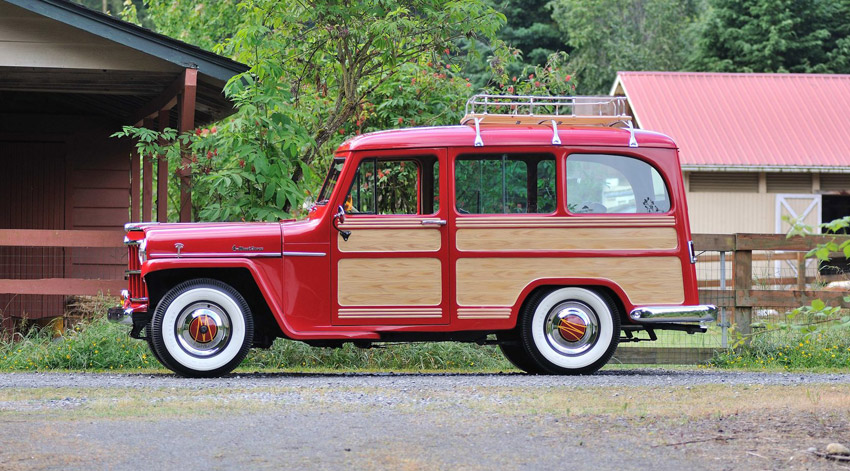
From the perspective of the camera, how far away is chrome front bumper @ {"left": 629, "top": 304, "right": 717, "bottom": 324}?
9.49 metres

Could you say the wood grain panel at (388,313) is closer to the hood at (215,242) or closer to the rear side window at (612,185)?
the hood at (215,242)

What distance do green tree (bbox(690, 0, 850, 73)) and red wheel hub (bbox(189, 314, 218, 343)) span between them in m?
30.4

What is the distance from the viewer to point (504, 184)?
31.4 ft

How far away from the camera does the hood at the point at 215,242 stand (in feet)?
30.0

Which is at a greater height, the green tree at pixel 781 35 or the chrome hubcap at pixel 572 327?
the green tree at pixel 781 35

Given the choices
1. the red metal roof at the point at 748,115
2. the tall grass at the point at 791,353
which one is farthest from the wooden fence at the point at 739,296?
the red metal roof at the point at 748,115

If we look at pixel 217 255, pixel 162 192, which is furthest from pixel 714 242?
pixel 162 192

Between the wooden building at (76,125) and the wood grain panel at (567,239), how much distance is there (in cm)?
383

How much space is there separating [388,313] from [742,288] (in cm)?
398

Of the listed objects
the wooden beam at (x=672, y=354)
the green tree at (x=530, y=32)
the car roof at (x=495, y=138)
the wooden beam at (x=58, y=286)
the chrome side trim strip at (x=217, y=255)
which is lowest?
the wooden beam at (x=672, y=354)

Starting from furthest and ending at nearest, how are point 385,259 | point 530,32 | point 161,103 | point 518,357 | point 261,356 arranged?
1. point 530,32
2. point 161,103
3. point 261,356
4. point 518,357
5. point 385,259

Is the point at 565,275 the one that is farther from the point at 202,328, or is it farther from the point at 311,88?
the point at 311,88

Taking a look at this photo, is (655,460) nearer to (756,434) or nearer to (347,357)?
(756,434)

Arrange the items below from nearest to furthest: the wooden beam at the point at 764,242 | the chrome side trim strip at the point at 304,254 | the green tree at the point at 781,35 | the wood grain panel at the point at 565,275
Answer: the chrome side trim strip at the point at 304,254 → the wood grain panel at the point at 565,275 → the wooden beam at the point at 764,242 → the green tree at the point at 781,35
